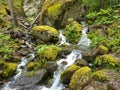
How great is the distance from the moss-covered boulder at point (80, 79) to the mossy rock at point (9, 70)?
3483 mm

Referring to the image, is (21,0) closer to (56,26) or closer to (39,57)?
(56,26)

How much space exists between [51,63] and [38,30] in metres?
4.60

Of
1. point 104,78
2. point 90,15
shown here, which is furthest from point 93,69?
point 90,15

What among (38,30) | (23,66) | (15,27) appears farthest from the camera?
(15,27)

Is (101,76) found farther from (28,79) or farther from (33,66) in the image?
(33,66)

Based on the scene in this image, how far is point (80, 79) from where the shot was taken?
873cm

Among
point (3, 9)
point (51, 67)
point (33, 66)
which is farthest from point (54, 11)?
point (51, 67)

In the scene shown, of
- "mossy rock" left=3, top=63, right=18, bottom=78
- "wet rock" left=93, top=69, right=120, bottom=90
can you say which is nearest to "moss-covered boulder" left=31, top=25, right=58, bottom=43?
"mossy rock" left=3, top=63, right=18, bottom=78

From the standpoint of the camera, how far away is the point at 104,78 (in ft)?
29.1

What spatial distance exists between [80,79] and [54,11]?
9.43 m

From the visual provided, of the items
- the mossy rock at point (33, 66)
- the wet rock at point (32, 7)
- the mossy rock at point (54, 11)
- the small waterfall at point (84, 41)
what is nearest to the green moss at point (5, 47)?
the mossy rock at point (33, 66)

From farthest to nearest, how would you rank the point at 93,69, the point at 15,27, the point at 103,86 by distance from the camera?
the point at 15,27, the point at 93,69, the point at 103,86

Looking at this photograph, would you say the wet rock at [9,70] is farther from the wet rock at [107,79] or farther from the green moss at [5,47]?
the wet rock at [107,79]

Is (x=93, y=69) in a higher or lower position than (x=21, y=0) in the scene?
lower
